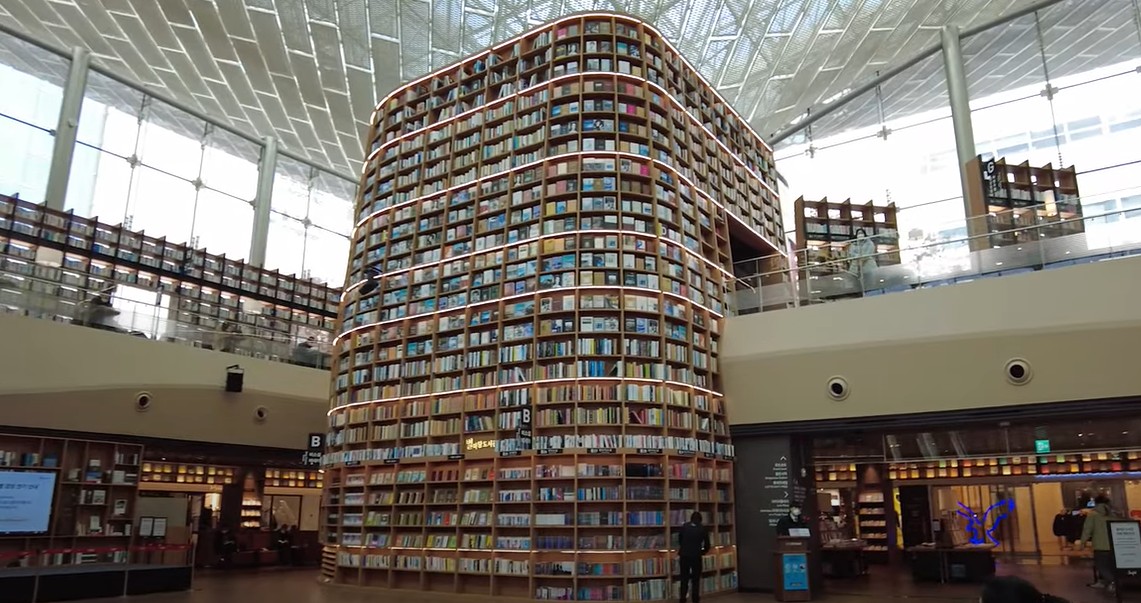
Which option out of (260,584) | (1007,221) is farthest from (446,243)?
(1007,221)

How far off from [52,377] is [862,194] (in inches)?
802

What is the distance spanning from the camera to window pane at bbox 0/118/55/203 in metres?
19.3

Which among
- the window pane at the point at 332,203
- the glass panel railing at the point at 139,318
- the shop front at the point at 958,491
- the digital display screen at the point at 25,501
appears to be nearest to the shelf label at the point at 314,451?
the glass panel railing at the point at 139,318

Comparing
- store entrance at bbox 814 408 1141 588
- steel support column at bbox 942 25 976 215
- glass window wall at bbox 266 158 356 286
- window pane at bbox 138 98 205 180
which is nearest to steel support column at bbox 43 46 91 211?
window pane at bbox 138 98 205 180

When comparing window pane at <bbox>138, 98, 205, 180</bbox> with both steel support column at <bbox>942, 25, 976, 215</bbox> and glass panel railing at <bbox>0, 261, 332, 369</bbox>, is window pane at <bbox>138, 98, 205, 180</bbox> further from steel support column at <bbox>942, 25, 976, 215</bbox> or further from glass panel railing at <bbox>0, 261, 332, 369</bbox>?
steel support column at <bbox>942, 25, 976, 215</bbox>

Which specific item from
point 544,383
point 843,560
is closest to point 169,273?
point 544,383

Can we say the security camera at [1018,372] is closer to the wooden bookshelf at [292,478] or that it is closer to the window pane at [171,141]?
the wooden bookshelf at [292,478]

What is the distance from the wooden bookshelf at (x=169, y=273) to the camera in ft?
46.0

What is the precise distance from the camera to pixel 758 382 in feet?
34.2

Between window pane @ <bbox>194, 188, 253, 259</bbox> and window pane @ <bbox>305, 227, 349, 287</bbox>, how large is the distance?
3.07 metres

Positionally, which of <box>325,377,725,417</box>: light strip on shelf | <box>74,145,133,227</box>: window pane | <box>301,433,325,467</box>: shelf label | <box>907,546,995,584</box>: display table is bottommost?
<box>907,546,995,584</box>: display table

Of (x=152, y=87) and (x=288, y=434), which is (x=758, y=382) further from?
(x=152, y=87)

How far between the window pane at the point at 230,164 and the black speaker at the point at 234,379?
517 inches

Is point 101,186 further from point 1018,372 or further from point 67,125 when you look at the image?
point 1018,372
